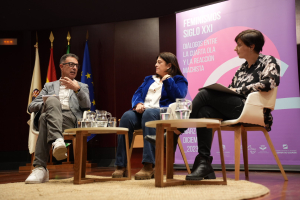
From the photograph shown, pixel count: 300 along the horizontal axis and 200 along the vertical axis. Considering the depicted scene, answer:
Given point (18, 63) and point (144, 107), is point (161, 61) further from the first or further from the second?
point (18, 63)

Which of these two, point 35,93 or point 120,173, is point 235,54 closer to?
point 120,173

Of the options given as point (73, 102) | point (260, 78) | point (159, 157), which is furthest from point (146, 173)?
A: point (260, 78)

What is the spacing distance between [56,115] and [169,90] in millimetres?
890

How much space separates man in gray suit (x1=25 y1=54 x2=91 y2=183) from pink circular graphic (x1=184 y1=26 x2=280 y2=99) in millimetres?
1566

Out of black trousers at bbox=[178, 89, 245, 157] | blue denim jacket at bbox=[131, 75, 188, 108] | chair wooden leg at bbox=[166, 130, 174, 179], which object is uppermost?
blue denim jacket at bbox=[131, 75, 188, 108]

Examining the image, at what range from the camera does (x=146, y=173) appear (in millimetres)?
2305

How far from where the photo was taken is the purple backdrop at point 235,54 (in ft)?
10.6

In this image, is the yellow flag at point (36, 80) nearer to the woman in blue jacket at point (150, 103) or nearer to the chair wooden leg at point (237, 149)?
the woman in blue jacket at point (150, 103)

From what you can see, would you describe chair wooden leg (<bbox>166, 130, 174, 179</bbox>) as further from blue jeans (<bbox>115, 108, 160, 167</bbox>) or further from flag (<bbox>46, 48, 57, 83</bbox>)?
flag (<bbox>46, 48, 57, 83</bbox>)

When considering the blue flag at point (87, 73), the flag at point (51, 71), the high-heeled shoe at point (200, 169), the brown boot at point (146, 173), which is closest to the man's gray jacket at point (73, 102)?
the brown boot at point (146, 173)

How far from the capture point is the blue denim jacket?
2.51 metres

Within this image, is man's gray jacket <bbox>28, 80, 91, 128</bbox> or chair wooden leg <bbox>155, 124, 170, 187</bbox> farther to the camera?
man's gray jacket <bbox>28, 80, 91, 128</bbox>

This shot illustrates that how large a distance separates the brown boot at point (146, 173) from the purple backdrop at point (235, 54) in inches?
58.0

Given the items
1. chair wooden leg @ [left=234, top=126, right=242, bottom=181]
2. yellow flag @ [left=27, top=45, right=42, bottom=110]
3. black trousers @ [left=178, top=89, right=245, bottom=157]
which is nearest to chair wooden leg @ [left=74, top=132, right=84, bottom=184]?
black trousers @ [left=178, top=89, right=245, bottom=157]
